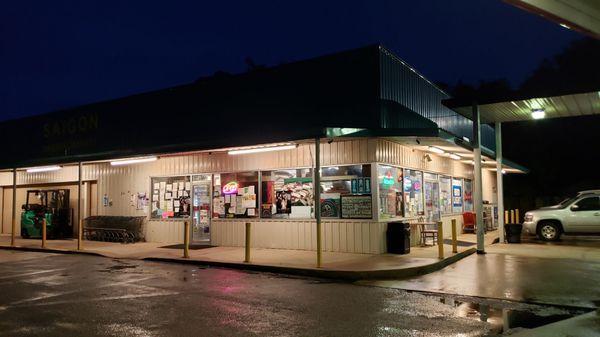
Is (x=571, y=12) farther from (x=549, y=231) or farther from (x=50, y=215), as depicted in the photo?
(x=50, y=215)

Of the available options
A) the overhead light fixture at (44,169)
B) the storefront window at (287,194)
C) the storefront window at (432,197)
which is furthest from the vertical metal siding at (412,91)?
the overhead light fixture at (44,169)

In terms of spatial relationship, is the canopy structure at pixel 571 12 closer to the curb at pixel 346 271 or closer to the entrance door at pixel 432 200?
the curb at pixel 346 271

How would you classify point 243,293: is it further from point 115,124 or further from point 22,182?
point 22,182

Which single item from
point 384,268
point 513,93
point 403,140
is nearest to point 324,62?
point 403,140

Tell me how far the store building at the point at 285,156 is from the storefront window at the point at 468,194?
463 mm

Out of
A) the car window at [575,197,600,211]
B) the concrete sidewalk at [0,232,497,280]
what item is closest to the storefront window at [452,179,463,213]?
the concrete sidewalk at [0,232,497,280]

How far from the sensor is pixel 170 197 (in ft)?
65.3

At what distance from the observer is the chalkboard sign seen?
15.3 meters

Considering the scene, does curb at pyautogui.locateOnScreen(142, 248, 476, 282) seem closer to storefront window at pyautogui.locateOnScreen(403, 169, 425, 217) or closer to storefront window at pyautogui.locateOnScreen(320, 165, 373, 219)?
storefront window at pyautogui.locateOnScreen(320, 165, 373, 219)

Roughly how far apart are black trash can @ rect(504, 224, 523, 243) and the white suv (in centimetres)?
180

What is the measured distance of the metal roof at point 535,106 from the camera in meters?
15.3

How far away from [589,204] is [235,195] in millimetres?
13408

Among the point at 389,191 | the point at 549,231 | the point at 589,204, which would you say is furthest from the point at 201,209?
the point at 589,204

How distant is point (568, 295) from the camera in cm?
967
